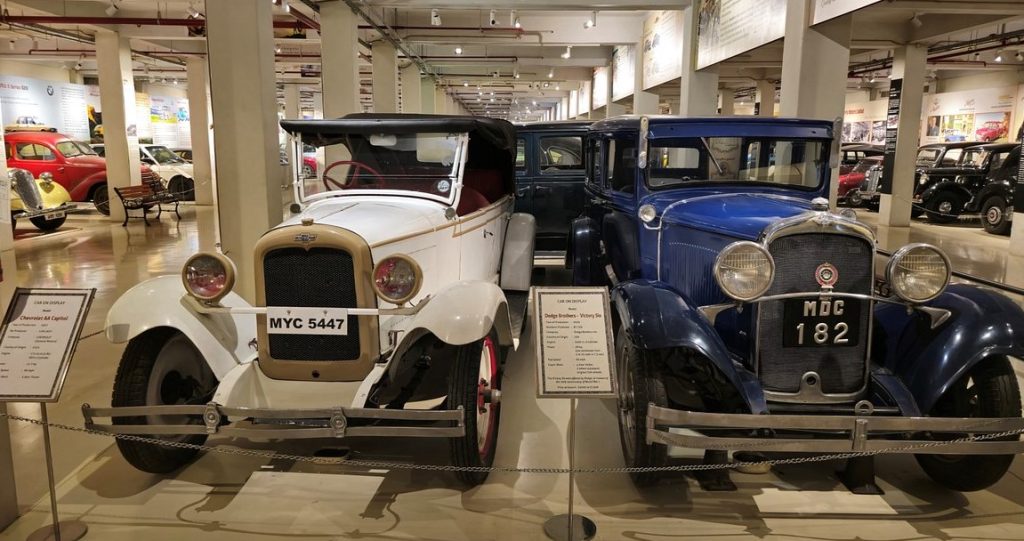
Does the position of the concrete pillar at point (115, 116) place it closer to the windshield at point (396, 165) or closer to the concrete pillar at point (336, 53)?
the concrete pillar at point (336, 53)

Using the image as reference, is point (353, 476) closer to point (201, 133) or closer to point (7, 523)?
point (7, 523)

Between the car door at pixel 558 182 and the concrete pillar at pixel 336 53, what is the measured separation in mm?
3696

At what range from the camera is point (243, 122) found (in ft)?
21.7

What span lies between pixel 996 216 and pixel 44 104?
79.1ft

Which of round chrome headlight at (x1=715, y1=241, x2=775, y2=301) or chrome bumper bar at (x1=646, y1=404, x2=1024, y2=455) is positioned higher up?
round chrome headlight at (x1=715, y1=241, x2=775, y2=301)

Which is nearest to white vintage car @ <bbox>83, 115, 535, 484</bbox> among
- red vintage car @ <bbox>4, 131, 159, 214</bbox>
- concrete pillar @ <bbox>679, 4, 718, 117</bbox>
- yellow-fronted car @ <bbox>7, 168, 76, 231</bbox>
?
concrete pillar @ <bbox>679, 4, 718, 117</bbox>

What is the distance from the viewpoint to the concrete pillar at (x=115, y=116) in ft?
45.0

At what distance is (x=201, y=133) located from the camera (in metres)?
17.2

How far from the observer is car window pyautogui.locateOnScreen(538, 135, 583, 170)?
8.10 metres

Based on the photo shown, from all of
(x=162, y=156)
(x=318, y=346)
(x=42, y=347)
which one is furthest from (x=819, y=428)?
(x=162, y=156)

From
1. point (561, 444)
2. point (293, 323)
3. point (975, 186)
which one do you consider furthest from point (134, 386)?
point (975, 186)

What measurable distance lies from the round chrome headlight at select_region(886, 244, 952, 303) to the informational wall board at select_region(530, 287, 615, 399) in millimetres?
1411

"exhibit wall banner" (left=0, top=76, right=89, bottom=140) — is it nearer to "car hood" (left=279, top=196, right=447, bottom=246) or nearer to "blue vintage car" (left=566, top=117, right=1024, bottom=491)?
"car hood" (left=279, top=196, right=447, bottom=246)

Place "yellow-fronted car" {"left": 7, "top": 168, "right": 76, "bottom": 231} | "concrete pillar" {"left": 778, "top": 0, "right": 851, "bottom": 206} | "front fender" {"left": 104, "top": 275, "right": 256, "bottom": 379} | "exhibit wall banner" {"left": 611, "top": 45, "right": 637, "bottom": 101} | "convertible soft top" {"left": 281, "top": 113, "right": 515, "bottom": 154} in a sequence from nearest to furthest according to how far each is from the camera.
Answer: "front fender" {"left": 104, "top": 275, "right": 256, "bottom": 379} < "convertible soft top" {"left": 281, "top": 113, "right": 515, "bottom": 154} < "concrete pillar" {"left": 778, "top": 0, "right": 851, "bottom": 206} < "yellow-fronted car" {"left": 7, "top": 168, "right": 76, "bottom": 231} < "exhibit wall banner" {"left": 611, "top": 45, "right": 637, "bottom": 101}
